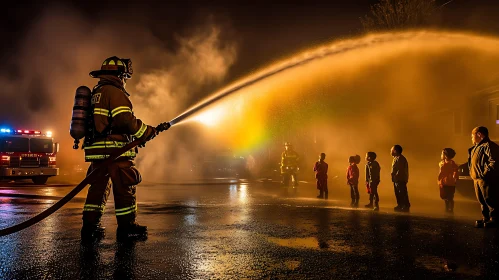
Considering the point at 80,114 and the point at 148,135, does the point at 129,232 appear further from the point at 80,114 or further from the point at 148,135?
the point at 80,114

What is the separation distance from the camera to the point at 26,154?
57.8ft

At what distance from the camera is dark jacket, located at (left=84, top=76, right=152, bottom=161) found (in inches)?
207

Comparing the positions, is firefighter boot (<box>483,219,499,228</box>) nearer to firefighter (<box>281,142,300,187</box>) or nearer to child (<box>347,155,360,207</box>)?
child (<box>347,155,360,207</box>)

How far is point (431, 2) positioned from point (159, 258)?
20.5m

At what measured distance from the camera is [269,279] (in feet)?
11.2

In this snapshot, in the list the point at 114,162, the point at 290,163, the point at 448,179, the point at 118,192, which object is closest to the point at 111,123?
the point at 114,162

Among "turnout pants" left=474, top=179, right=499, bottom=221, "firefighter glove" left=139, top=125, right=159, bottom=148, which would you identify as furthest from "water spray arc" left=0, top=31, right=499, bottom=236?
"turnout pants" left=474, top=179, right=499, bottom=221

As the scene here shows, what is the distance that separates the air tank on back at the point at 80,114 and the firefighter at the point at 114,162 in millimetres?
77

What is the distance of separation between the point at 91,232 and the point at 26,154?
1432 centimetres

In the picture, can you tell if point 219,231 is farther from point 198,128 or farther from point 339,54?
point 198,128

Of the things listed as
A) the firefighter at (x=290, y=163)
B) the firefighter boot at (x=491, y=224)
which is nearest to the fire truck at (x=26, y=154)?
the firefighter at (x=290, y=163)

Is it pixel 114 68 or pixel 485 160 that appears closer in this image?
pixel 114 68

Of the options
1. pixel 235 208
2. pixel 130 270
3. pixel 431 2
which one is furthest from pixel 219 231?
pixel 431 2

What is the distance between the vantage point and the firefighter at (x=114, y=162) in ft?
17.0
